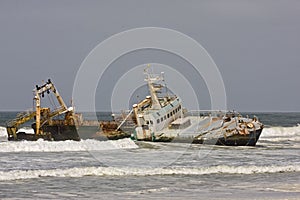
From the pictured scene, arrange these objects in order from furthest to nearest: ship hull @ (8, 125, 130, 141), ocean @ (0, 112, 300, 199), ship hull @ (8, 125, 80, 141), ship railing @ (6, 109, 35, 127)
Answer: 1. ship railing @ (6, 109, 35, 127)
2. ship hull @ (8, 125, 80, 141)
3. ship hull @ (8, 125, 130, 141)
4. ocean @ (0, 112, 300, 199)

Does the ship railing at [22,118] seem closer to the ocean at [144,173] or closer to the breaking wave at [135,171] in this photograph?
the ocean at [144,173]

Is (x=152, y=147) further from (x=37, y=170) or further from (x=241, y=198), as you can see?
(x=241, y=198)

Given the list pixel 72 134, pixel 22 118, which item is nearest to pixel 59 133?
pixel 72 134

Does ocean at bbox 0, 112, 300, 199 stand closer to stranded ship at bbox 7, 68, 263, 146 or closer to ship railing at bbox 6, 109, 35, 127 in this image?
stranded ship at bbox 7, 68, 263, 146

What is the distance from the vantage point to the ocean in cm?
1986

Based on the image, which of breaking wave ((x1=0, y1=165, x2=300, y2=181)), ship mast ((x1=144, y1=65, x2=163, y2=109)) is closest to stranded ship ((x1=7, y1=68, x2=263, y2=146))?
ship mast ((x1=144, y1=65, x2=163, y2=109))

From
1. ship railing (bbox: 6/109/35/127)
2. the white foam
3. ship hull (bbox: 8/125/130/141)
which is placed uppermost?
ship railing (bbox: 6/109/35/127)

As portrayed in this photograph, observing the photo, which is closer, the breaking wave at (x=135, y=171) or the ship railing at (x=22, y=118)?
the breaking wave at (x=135, y=171)

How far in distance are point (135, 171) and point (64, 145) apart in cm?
1505

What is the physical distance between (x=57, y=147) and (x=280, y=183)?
20463 millimetres

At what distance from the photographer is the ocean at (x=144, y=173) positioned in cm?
1986

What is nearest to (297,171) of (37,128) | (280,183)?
(280,183)

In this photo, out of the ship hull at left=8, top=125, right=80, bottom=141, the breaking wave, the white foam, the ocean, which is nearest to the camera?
the ocean

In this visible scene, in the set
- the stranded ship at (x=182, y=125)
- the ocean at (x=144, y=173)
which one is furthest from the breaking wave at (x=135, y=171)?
the stranded ship at (x=182, y=125)
